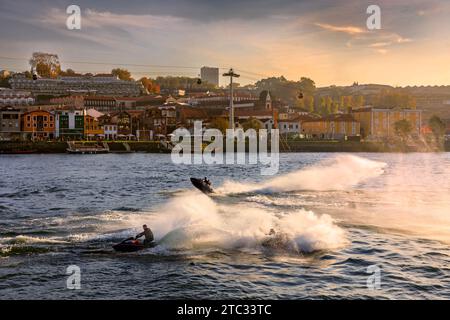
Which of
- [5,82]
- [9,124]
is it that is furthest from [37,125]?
[5,82]

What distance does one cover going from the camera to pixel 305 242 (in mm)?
17672

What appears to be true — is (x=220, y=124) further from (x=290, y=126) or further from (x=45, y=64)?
(x=45, y=64)

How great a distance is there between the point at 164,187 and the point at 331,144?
68.9 m

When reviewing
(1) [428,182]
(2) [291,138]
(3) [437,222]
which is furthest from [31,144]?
(3) [437,222]

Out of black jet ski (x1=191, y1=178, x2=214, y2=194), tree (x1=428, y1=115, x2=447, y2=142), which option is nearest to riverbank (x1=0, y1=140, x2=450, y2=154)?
tree (x1=428, y1=115, x2=447, y2=142)

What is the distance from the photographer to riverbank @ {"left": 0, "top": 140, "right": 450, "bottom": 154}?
302 ft

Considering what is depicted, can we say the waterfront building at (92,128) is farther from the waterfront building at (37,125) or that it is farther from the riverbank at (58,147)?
the riverbank at (58,147)

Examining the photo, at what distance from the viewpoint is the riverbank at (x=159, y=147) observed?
302 feet

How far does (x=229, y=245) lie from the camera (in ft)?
58.2

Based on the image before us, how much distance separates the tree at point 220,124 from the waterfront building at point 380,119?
35946 mm

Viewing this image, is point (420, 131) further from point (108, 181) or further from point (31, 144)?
point (108, 181)

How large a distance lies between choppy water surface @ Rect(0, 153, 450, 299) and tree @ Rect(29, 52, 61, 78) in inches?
6020

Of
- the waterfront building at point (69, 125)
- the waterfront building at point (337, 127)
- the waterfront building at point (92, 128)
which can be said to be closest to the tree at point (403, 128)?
the waterfront building at point (337, 127)
